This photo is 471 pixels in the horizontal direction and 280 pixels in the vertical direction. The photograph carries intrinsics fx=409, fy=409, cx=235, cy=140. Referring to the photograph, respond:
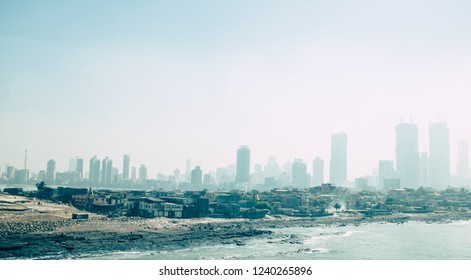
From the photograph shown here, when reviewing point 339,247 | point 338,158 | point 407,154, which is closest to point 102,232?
point 339,247

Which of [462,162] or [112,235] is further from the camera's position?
[462,162]

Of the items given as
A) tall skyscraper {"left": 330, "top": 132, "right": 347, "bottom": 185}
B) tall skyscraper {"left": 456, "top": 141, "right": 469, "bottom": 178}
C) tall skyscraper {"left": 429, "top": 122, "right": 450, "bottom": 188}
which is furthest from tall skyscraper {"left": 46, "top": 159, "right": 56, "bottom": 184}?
tall skyscraper {"left": 456, "top": 141, "right": 469, "bottom": 178}

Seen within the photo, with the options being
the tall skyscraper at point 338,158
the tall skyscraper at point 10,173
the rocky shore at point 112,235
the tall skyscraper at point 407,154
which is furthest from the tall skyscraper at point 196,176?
the rocky shore at point 112,235

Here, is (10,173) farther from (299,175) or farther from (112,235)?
(112,235)

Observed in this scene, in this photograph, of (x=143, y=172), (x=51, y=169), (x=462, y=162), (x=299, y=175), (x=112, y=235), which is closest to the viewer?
(x=112, y=235)

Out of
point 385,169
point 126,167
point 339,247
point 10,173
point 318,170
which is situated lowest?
point 339,247

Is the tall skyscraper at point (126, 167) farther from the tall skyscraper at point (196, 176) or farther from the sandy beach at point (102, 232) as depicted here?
the sandy beach at point (102, 232)

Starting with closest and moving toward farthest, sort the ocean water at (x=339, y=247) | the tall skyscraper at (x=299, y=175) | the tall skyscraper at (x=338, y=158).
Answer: the ocean water at (x=339, y=247), the tall skyscraper at (x=299, y=175), the tall skyscraper at (x=338, y=158)
